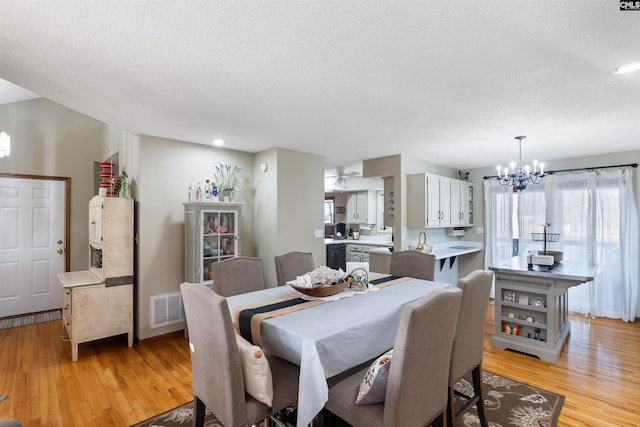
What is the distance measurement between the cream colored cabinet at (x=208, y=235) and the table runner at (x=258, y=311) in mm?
1677

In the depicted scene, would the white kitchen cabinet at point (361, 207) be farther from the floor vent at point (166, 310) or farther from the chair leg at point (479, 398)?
the chair leg at point (479, 398)

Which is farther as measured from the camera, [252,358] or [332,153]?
[332,153]

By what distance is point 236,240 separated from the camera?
3904 mm

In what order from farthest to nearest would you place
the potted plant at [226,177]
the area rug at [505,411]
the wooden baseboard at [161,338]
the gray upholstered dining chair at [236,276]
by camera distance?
the potted plant at [226,177] → the wooden baseboard at [161,338] → the gray upholstered dining chair at [236,276] → the area rug at [505,411]

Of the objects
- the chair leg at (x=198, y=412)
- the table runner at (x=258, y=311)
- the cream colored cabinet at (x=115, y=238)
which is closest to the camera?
the chair leg at (x=198, y=412)

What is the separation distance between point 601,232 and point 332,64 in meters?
4.82

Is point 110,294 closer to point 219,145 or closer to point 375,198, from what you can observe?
point 219,145

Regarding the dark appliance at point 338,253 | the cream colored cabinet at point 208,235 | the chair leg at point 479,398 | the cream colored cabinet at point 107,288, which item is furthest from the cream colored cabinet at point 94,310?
the dark appliance at point 338,253

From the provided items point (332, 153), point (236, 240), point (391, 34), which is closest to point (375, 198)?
point (332, 153)

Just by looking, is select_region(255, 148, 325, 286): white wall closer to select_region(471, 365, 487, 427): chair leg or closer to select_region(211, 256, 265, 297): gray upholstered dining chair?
select_region(211, 256, 265, 297): gray upholstered dining chair

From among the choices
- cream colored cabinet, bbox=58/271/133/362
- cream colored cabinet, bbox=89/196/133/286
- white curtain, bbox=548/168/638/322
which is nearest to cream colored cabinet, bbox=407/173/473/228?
white curtain, bbox=548/168/638/322

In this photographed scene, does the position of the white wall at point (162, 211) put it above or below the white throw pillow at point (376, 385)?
above

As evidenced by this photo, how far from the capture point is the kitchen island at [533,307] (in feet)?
10.3

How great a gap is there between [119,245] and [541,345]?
453cm
